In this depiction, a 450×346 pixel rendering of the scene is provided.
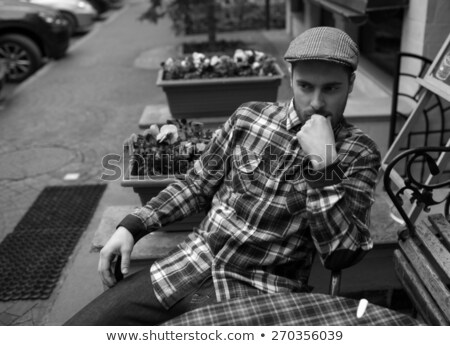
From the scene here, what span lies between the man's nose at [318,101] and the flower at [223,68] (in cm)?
308

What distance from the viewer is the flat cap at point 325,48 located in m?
1.68

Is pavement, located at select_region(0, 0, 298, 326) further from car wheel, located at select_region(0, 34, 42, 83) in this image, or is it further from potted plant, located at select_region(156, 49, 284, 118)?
→ potted plant, located at select_region(156, 49, 284, 118)

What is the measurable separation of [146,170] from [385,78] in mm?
3484

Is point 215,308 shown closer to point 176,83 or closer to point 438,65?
point 438,65

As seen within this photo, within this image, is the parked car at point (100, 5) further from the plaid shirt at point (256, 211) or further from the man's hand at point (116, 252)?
the man's hand at point (116, 252)

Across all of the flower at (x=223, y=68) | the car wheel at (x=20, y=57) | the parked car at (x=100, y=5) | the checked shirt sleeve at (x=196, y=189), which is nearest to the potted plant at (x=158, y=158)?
the checked shirt sleeve at (x=196, y=189)

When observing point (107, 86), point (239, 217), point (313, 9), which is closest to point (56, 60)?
point (107, 86)

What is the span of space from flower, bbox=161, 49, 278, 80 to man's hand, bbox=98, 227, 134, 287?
307 centimetres

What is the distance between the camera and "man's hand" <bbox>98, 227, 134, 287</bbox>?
6.33 ft

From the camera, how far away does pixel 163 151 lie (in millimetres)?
2951

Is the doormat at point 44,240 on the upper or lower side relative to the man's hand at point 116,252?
lower

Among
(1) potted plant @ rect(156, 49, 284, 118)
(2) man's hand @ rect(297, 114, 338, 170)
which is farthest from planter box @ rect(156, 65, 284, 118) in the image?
(2) man's hand @ rect(297, 114, 338, 170)
